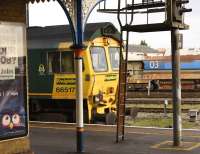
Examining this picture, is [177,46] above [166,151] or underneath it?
above

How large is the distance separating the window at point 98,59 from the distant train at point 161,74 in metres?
17.0

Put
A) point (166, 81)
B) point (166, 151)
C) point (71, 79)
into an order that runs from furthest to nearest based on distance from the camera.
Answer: point (166, 81)
point (71, 79)
point (166, 151)

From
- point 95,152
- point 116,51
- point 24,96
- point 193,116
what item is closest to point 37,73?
point 116,51

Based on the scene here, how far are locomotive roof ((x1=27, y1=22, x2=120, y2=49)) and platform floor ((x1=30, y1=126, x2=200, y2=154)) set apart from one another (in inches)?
126

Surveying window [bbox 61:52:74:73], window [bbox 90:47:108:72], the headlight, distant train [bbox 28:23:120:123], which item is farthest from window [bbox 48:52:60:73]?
the headlight

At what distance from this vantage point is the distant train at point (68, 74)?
16.9m

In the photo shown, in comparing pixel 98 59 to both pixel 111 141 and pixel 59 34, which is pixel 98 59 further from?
pixel 111 141

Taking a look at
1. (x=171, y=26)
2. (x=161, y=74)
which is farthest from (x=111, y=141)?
(x=161, y=74)

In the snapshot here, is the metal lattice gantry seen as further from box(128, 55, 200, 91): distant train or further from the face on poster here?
box(128, 55, 200, 91): distant train

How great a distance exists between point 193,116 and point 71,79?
4.30 m

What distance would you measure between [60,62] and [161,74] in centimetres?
2024

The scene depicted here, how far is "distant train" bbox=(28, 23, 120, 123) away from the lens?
55.5 feet

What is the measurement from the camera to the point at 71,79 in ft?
55.8

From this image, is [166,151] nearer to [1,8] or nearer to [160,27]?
[160,27]
